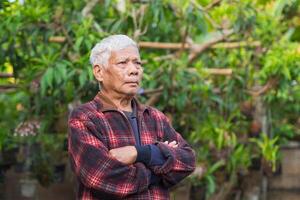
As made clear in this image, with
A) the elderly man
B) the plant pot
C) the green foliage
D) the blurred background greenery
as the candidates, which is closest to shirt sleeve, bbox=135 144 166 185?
the elderly man

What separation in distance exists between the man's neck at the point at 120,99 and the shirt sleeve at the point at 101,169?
0.16 meters

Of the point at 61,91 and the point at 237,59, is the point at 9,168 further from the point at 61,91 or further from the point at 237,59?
the point at 237,59

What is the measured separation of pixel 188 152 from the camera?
292cm

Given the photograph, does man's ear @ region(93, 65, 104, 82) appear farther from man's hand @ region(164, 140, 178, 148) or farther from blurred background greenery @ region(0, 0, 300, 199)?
blurred background greenery @ region(0, 0, 300, 199)

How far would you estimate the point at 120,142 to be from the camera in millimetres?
2781

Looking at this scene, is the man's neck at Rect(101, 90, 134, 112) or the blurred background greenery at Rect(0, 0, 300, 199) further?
the blurred background greenery at Rect(0, 0, 300, 199)

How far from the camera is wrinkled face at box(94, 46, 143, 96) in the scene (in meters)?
2.82

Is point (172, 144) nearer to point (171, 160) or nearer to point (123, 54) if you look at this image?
point (171, 160)

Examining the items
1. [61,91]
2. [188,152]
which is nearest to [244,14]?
[61,91]

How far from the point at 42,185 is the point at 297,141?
8.68 feet

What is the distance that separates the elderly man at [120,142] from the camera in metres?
2.69

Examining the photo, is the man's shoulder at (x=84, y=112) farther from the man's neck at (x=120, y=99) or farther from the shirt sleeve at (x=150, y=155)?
the shirt sleeve at (x=150, y=155)

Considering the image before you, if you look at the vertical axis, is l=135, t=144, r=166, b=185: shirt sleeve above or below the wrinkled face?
below

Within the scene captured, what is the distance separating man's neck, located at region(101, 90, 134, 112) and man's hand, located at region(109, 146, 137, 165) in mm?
205
